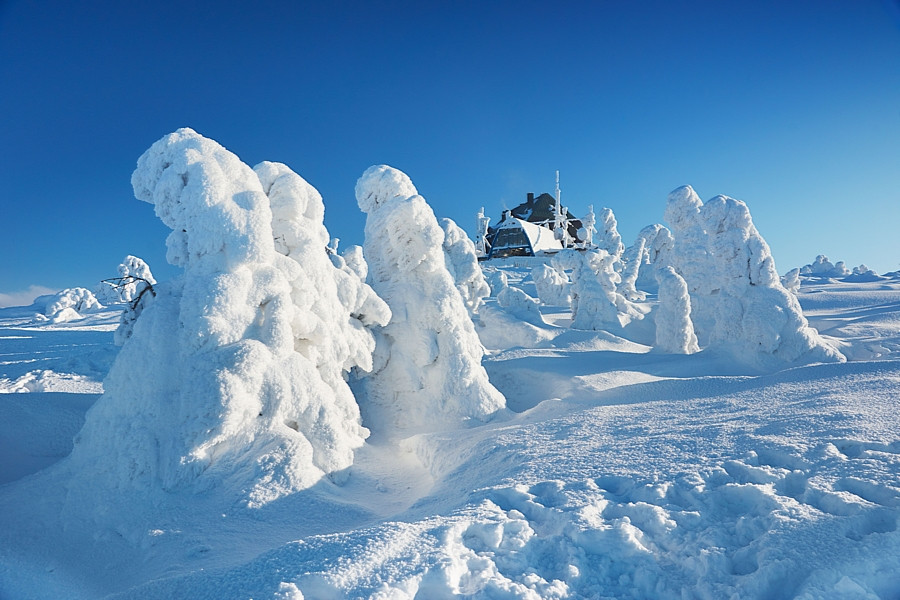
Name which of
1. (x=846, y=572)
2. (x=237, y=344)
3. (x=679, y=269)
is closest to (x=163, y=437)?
(x=237, y=344)

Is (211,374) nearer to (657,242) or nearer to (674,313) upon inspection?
(674,313)

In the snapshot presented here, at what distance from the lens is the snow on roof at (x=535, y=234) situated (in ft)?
213

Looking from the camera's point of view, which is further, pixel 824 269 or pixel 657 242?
pixel 824 269

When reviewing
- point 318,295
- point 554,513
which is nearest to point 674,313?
point 318,295

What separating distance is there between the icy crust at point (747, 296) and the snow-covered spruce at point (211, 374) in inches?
537

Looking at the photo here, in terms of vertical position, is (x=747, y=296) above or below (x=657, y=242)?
below

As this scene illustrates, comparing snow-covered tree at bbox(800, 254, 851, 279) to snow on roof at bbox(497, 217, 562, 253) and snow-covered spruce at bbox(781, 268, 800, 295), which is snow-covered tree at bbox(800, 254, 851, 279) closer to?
snow-covered spruce at bbox(781, 268, 800, 295)

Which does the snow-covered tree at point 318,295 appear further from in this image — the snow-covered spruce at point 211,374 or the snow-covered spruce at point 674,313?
the snow-covered spruce at point 674,313

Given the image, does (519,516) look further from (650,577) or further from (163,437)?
(163,437)

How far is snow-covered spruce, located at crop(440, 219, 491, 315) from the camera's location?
27792mm

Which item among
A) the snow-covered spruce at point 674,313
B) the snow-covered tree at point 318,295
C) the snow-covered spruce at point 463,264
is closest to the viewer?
the snow-covered tree at point 318,295

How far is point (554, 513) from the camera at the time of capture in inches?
146

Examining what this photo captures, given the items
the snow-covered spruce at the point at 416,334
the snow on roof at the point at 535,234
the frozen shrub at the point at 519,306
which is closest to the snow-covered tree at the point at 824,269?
the snow on roof at the point at 535,234

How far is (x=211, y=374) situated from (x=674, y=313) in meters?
16.7
